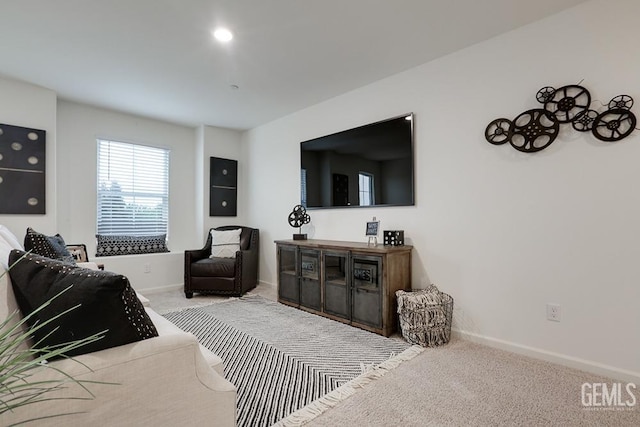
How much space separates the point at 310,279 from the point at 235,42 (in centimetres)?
233

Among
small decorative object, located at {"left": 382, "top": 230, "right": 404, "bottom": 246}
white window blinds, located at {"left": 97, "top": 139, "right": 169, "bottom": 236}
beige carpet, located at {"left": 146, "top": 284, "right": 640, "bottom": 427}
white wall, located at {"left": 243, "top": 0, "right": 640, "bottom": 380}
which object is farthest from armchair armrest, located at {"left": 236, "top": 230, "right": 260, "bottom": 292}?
beige carpet, located at {"left": 146, "top": 284, "right": 640, "bottom": 427}

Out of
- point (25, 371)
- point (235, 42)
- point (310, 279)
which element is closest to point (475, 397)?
point (310, 279)

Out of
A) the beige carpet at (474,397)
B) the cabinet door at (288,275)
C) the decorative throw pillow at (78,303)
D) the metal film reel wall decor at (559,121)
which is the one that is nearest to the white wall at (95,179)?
the cabinet door at (288,275)

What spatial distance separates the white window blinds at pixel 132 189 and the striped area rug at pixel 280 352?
1.74 m

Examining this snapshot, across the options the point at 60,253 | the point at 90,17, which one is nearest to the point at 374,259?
the point at 60,253

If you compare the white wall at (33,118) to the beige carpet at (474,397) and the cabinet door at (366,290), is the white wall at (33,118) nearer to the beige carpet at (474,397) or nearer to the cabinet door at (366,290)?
the cabinet door at (366,290)

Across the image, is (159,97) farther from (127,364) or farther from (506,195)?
(506,195)

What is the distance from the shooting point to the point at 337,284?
3068mm

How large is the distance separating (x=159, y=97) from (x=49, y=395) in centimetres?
352

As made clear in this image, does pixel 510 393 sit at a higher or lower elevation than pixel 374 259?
lower

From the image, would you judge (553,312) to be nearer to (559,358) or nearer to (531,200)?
(559,358)

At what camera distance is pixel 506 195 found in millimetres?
2418

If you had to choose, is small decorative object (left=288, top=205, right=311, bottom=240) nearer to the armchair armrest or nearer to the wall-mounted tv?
the wall-mounted tv

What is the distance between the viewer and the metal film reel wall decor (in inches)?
77.6
